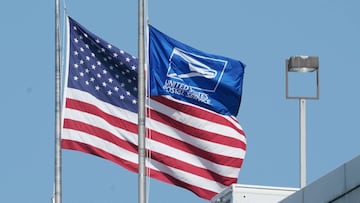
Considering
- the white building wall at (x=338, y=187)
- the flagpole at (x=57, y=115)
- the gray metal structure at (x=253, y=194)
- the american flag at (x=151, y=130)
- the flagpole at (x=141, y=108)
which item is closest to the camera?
the white building wall at (x=338, y=187)

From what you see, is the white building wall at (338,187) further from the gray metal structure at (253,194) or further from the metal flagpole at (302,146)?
the metal flagpole at (302,146)

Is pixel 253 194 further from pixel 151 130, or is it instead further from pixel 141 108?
pixel 151 130

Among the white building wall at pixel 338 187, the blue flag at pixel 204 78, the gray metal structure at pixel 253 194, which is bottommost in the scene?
the gray metal structure at pixel 253 194

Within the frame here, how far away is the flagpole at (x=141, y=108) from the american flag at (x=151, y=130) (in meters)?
2.95

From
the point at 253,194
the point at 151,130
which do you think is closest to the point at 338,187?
the point at 253,194

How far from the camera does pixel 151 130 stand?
117ft

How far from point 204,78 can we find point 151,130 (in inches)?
61.9

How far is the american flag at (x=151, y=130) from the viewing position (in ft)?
116

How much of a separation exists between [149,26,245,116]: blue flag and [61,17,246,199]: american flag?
0.20 metres

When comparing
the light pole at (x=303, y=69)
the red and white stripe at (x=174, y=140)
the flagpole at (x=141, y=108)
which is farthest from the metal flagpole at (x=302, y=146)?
the flagpole at (x=141, y=108)

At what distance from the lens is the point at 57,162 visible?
1457 inches

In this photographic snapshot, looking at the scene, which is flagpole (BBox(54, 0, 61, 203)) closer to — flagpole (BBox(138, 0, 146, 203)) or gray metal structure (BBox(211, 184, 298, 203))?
flagpole (BBox(138, 0, 146, 203))

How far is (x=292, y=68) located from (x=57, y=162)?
6.52 meters

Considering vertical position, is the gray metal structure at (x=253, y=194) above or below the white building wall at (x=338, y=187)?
below
